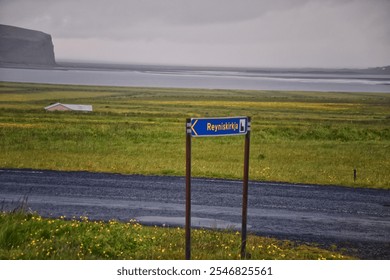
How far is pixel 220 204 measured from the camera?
12492 millimetres

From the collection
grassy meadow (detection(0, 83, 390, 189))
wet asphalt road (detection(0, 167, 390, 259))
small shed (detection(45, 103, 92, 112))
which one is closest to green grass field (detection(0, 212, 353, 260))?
wet asphalt road (detection(0, 167, 390, 259))

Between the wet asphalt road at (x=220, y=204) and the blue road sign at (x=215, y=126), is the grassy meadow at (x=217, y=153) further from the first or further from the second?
the blue road sign at (x=215, y=126)

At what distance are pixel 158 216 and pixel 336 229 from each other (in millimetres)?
3812

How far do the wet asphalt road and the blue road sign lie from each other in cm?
356

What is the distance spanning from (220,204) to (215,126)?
581cm

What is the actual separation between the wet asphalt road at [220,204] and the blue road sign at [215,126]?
140 inches

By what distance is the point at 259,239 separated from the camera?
9508 millimetres

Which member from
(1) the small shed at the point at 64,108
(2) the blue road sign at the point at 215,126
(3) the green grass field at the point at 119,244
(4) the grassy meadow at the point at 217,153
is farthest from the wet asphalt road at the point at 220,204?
(1) the small shed at the point at 64,108

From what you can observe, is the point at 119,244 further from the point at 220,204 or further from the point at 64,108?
the point at 64,108

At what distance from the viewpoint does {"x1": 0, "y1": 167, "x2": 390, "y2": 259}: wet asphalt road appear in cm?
1035

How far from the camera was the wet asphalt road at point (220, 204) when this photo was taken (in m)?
10.4

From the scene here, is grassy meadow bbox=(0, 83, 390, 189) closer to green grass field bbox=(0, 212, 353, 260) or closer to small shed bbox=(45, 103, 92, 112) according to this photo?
green grass field bbox=(0, 212, 353, 260)

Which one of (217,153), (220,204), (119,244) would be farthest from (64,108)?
(119,244)
